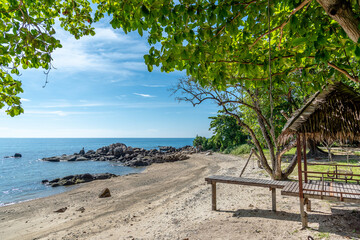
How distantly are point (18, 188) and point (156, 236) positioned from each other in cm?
2298

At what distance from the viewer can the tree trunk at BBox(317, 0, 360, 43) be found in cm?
226

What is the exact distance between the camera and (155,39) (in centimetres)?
383

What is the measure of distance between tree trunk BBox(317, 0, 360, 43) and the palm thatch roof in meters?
3.07

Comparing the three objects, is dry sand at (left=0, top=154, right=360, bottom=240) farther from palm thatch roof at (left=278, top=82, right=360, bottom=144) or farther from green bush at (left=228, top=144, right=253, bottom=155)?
green bush at (left=228, top=144, right=253, bottom=155)

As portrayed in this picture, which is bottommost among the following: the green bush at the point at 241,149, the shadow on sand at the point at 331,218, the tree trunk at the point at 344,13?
the shadow on sand at the point at 331,218

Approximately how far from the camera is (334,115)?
5.00 meters

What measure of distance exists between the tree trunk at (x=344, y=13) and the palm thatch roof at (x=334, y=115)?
3.07m

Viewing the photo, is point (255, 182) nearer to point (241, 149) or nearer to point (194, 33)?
point (194, 33)

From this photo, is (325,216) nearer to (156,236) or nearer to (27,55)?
(156,236)

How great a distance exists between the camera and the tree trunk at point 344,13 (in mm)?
2260

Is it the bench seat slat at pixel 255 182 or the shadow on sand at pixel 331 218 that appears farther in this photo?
the bench seat slat at pixel 255 182

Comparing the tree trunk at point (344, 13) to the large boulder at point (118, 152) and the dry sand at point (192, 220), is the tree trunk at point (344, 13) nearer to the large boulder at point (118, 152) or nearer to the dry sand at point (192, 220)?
the dry sand at point (192, 220)

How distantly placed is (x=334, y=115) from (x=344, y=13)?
3.47 m

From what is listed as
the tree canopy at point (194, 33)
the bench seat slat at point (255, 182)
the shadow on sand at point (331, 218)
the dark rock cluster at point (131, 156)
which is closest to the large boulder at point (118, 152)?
the dark rock cluster at point (131, 156)
